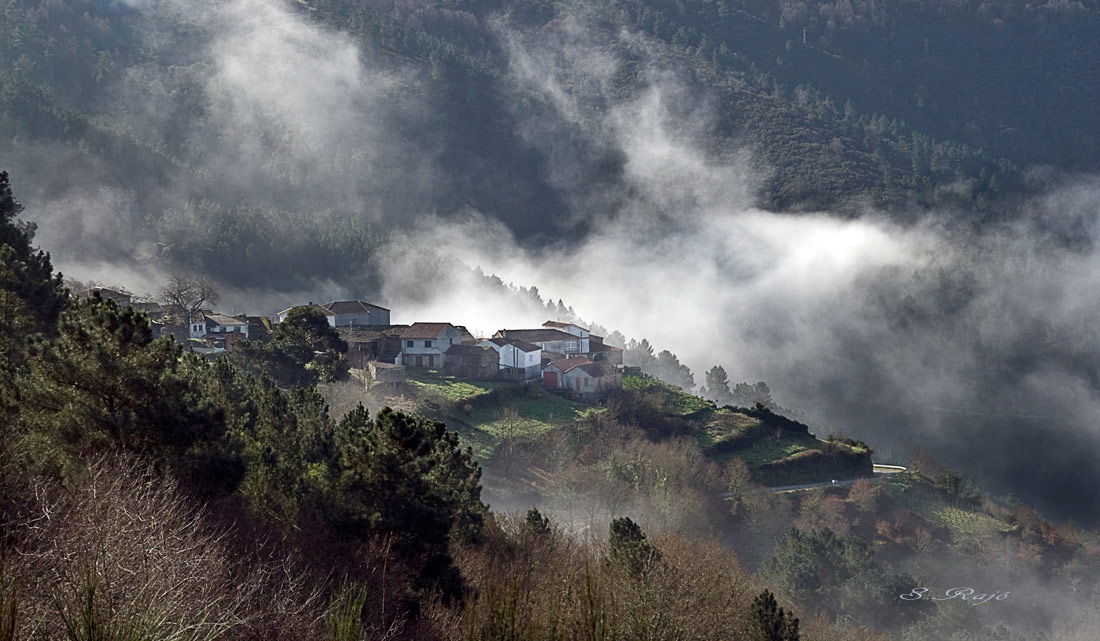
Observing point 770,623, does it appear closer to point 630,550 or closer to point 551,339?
point 630,550

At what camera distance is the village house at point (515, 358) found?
2746 inches

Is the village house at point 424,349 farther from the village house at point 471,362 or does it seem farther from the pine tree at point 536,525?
the pine tree at point 536,525

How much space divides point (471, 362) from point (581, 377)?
24.9ft

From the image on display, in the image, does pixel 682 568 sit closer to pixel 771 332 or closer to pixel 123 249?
pixel 123 249

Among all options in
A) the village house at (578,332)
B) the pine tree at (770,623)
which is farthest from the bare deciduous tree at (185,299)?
the pine tree at (770,623)

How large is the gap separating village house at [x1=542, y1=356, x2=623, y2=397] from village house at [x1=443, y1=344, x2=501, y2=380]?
4038 millimetres

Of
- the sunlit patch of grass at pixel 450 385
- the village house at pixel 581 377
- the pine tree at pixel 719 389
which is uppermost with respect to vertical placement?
the pine tree at pixel 719 389

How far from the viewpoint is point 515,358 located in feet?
231

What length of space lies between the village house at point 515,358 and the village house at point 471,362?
1.92 feet

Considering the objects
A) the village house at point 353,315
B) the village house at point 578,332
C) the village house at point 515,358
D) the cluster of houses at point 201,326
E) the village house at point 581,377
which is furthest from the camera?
the village house at point 578,332

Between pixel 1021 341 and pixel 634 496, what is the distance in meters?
129

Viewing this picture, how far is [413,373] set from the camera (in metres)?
67.3

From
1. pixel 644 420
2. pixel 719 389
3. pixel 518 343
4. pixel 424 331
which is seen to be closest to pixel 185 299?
pixel 424 331

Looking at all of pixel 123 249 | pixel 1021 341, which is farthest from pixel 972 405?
pixel 123 249
